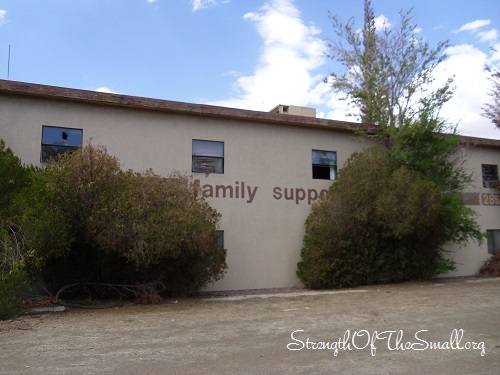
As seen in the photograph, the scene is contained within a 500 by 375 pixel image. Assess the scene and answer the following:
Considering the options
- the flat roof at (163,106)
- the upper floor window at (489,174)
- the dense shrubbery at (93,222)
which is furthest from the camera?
the upper floor window at (489,174)

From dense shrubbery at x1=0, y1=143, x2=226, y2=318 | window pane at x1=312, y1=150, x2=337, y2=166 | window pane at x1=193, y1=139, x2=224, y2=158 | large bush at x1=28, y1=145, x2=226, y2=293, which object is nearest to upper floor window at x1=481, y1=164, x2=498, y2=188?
window pane at x1=312, y1=150, x2=337, y2=166

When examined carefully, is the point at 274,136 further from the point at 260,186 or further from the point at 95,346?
the point at 95,346

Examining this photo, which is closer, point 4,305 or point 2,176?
point 4,305

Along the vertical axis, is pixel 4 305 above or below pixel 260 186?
below

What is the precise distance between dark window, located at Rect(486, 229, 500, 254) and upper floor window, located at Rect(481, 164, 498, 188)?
188cm

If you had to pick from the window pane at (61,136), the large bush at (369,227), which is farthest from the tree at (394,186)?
the window pane at (61,136)

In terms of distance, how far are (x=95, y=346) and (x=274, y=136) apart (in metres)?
9.64

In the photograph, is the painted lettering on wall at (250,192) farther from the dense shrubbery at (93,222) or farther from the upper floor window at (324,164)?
the dense shrubbery at (93,222)

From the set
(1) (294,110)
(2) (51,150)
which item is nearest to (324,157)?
(1) (294,110)

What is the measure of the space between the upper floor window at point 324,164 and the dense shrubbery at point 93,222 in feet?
16.8

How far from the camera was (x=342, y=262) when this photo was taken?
13.4m

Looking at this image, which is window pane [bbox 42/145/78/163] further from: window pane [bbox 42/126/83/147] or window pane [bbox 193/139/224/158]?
window pane [bbox 193/139/224/158]

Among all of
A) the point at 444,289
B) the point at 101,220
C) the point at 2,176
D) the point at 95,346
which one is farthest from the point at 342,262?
the point at 2,176

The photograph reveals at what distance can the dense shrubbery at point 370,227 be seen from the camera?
13.1m
